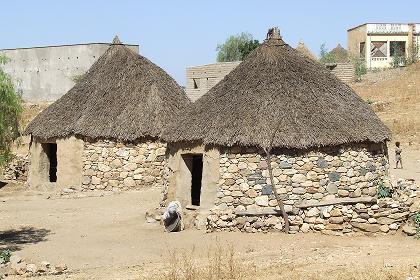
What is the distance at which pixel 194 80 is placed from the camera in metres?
34.2

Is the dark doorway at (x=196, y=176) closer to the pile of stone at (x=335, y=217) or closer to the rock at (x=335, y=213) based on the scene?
the pile of stone at (x=335, y=217)

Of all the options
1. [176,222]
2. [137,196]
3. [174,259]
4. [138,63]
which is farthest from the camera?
[138,63]

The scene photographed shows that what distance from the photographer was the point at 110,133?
866 inches

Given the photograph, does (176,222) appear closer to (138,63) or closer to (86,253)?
(86,253)

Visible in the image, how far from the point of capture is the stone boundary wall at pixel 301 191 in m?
14.7

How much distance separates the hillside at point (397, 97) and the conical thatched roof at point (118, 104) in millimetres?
12282

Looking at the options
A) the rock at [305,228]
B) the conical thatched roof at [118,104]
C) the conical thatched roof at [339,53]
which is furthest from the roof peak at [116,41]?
the conical thatched roof at [339,53]

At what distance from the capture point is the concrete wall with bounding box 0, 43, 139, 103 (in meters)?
37.2

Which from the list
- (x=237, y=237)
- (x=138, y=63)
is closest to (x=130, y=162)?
(x=138, y=63)

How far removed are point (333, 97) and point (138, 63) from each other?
32.1 ft

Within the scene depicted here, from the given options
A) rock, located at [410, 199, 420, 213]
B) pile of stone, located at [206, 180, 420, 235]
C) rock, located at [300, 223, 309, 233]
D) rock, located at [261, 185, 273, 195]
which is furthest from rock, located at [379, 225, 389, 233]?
rock, located at [261, 185, 273, 195]

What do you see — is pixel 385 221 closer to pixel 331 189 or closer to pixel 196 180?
pixel 331 189

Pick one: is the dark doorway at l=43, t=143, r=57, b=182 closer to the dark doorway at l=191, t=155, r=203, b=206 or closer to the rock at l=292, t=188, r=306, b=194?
the dark doorway at l=191, t=155, r=203, b=206

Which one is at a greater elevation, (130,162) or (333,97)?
(333,97)
